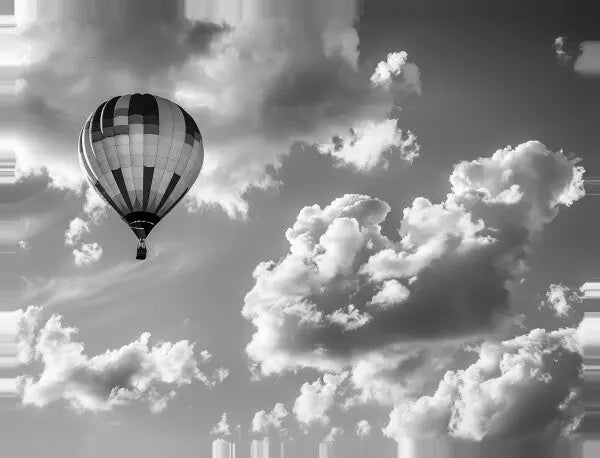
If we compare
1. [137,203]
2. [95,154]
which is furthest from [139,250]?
[95,154]

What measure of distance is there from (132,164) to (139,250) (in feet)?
27.8

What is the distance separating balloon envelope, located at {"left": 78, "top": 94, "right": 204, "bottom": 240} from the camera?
88.7 m

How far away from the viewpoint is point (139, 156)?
89.9 meters

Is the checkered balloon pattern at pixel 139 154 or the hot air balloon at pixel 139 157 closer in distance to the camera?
the hot air balloon at pixel 139 157

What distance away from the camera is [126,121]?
9088cm

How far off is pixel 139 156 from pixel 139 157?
0.09 meters

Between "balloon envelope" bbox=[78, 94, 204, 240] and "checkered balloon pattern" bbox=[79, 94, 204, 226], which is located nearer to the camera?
"balloon envelope" bbox=[78, 94, 204, 240]

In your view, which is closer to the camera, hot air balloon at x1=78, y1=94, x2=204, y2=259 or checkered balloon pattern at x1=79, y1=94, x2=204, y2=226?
hot air balloon at x1=78, y1=94, x2=204, y2=259

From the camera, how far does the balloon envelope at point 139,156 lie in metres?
88.7

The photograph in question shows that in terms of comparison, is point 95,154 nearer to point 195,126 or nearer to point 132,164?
point 132,164

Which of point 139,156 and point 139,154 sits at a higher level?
point 139,154

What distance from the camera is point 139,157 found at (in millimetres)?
89938

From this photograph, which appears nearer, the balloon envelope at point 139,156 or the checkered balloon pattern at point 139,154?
the balloon envelope at point 139,156

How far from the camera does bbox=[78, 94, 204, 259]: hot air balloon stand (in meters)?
88.7
